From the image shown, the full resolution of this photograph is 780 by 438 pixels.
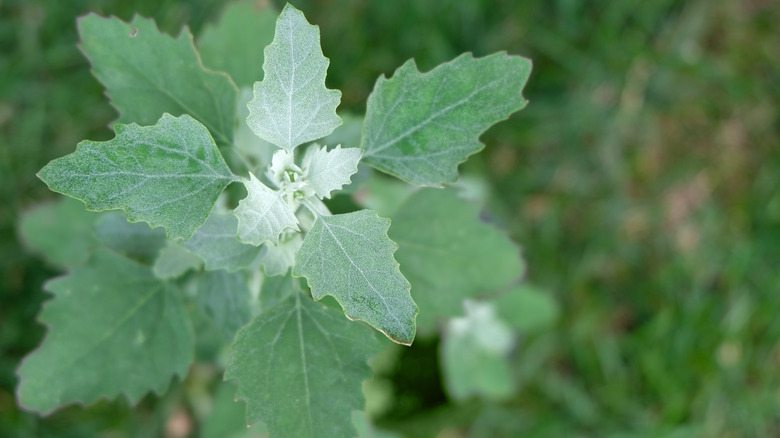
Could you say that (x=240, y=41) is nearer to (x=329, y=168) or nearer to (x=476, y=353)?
(x=329, y=168)

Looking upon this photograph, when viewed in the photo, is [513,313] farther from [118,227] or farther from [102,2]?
[102,2]

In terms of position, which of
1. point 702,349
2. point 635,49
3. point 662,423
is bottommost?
point 662,423

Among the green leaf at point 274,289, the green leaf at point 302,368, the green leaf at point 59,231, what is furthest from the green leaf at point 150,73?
the green leaf at point 59,231

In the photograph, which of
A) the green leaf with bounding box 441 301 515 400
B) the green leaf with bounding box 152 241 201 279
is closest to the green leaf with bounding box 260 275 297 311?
the green leaf with bounding box 152 241 201 279

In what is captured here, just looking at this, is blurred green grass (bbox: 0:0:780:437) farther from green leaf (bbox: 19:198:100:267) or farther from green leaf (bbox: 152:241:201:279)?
green leaf (bbox: 152:241:201:279)

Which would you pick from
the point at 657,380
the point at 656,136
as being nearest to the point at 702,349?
the point at 657,380
